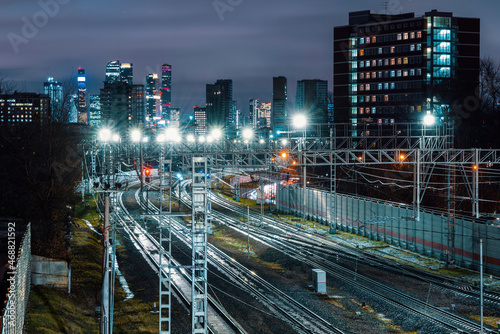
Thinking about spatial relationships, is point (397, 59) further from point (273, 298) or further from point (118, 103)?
point (118, 103)

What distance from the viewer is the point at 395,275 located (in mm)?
24484

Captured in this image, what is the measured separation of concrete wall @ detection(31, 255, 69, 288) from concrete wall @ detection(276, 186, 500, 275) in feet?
52.8

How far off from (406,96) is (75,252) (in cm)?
6131

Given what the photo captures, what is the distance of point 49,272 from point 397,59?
222ft

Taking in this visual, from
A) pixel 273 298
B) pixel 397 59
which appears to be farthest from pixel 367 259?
pixel 397 59

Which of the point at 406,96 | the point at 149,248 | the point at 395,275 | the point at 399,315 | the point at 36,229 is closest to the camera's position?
the point at 399,315

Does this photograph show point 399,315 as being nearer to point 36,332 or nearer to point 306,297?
point 306,297

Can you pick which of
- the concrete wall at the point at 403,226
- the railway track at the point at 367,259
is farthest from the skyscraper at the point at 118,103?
the railway track at the point at 367,259

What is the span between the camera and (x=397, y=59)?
78.6m

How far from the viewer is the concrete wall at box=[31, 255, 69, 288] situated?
846 inches

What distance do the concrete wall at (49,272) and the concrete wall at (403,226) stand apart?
16.1 m

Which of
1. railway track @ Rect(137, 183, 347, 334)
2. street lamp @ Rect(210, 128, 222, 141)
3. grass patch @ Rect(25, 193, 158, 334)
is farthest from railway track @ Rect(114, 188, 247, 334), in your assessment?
street lamp @ Rect(210, 128, 222, 141)

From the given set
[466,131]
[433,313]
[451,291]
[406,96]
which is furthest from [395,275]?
[406,96]

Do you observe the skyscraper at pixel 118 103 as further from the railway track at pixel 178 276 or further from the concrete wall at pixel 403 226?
the concrete wall at pixel 403 226
